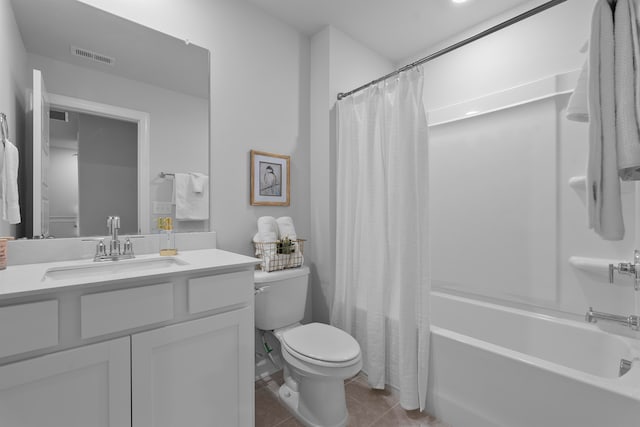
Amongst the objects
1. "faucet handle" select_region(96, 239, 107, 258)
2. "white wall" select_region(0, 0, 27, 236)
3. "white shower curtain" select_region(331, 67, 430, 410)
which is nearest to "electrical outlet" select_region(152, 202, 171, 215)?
"faucet handle" select_region(96, 239, 107, 258)

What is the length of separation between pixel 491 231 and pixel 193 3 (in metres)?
2.44

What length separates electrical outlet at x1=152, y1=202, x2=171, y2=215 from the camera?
162 cm

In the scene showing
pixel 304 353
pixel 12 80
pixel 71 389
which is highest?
pixel 12 80

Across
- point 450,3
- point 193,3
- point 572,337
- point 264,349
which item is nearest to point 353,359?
point 264,349

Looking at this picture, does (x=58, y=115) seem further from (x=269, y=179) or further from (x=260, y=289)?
(x=260, y=289)

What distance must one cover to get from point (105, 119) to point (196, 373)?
50.6 inches

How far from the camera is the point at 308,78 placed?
2.36 m

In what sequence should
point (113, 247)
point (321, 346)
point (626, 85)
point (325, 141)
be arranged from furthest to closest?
point (325, 141) < point (321, 346) < point (113, 247) < point (626, 85)

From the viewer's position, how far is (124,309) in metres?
1.02

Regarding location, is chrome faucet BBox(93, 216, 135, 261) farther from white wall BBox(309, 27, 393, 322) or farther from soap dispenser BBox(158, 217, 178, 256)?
white wall BBox(309, 27, 393, 322)

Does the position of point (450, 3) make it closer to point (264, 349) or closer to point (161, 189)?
point (161, 189)

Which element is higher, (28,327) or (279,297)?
(28,327)

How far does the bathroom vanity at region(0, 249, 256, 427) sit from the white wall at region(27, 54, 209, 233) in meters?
0.57

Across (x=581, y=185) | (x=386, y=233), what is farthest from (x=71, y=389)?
(x=581, y=185)
